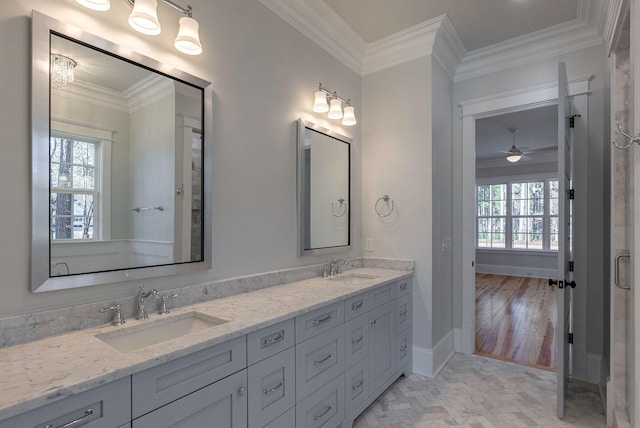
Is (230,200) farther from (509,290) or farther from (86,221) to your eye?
(509,290)

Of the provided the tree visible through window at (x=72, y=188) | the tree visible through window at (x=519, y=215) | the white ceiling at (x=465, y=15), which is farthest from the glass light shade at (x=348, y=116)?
the tree visible through window at (x=519, y=215)

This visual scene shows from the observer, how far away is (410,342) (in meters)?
2.78

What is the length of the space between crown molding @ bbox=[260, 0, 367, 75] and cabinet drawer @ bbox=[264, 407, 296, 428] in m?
2.35

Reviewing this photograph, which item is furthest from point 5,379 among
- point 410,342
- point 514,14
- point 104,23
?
point 514,14

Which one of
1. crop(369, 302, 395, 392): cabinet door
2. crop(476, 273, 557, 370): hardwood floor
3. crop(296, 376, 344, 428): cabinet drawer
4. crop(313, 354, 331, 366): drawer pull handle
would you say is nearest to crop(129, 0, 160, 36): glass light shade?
crop(313, 354, 331, 366): drawer pull handle

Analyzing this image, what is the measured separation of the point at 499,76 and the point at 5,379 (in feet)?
12.4

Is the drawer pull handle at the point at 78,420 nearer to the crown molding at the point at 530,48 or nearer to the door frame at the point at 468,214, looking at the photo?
the door frame at the point at 468,214

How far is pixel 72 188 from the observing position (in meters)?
1.33

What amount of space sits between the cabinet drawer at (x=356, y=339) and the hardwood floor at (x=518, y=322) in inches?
67.9

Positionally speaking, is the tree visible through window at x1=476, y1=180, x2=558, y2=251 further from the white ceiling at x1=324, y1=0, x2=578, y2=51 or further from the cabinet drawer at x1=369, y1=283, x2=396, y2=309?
the cabinet drawer at x1=369, y1=283, x2=396, y2=309

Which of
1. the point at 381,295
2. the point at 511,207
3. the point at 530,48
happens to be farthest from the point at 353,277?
the point at 511,207

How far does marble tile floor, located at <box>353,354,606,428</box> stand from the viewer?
2.13m

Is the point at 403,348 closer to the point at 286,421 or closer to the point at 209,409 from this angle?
the point at 286,421

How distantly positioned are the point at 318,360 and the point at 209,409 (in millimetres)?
671
